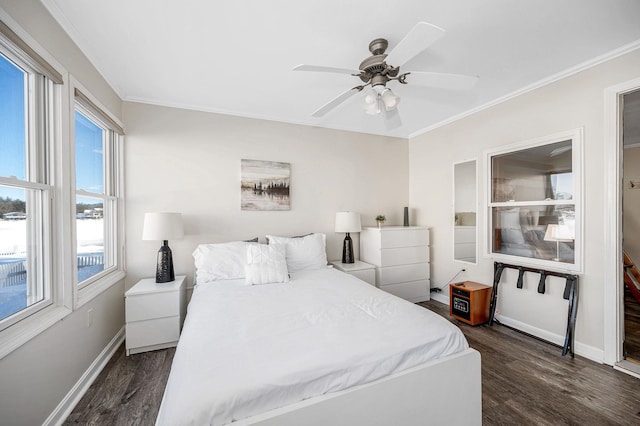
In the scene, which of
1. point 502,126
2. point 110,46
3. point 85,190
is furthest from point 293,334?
point 502,126

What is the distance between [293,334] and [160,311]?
1658 millimetres

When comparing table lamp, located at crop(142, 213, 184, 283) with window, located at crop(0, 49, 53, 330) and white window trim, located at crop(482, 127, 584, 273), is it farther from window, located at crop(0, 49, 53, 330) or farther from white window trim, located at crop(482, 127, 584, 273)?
white window trim, located at crop(482, 127, 584, 273)

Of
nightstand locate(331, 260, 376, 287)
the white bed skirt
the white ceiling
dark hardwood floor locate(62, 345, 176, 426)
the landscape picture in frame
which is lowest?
dark hardwood floor locate(62, 345, 176, 426)

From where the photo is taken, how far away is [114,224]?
2.68 metres

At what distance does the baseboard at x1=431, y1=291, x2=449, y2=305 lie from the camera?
363cm

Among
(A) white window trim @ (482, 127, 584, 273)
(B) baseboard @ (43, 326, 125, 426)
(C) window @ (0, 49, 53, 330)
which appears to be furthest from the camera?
(A) white window trim @ (482, 127, 584, 273)

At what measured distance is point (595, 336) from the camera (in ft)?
7.29

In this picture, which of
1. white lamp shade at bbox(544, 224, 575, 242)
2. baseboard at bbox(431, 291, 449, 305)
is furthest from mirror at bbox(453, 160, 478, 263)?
white lamp shade at bbox(544, 224, 575, 242)

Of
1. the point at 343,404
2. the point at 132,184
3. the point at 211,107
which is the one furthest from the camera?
the point at 211,107

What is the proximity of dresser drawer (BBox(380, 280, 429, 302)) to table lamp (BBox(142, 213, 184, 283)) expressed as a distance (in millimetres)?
2571

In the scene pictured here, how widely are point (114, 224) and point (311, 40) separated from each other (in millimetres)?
2620

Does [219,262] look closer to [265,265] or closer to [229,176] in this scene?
[265,265]

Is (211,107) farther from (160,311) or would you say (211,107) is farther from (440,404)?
(440,404)

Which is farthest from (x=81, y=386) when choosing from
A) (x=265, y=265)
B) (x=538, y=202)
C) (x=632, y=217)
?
→ (x=632, y=217)
